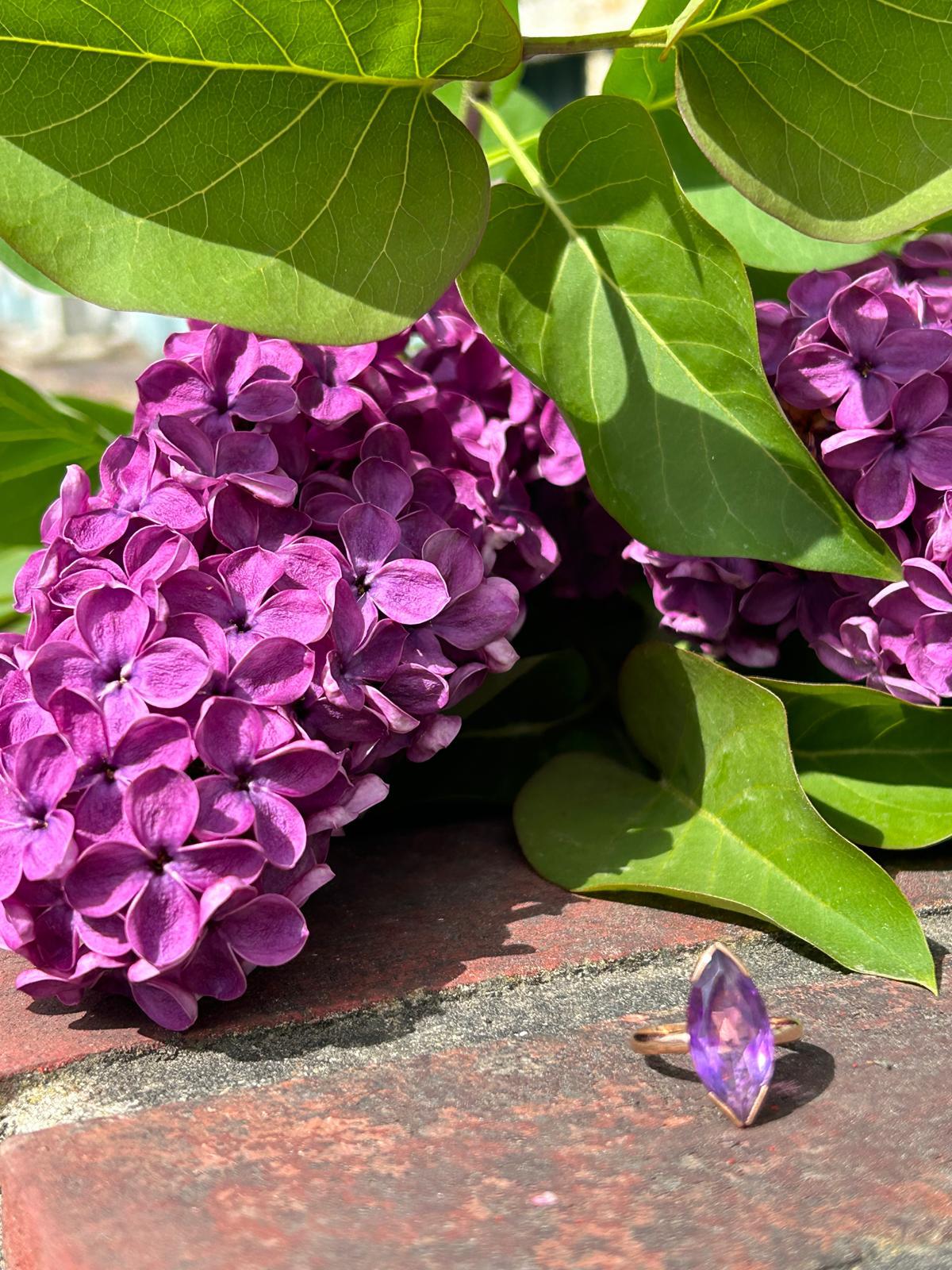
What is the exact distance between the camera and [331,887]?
0.57 metres

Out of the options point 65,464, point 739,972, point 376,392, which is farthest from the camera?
point 65,464

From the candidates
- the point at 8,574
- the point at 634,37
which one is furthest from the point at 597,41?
the point at 8,574

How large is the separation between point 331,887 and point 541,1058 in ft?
0.56

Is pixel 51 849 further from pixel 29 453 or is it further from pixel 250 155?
pixel 29 453

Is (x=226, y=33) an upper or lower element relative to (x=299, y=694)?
upper

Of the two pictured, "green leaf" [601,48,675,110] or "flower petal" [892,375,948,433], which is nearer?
"flower petal" [892,375,948,433]

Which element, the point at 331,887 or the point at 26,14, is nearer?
the point at 26,14

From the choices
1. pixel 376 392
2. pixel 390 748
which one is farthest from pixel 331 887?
pixel 376 392

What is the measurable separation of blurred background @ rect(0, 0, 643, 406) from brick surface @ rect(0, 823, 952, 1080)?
88.9 inches

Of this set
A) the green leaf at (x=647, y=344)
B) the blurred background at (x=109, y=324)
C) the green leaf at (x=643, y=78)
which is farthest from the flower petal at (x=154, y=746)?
the blurred background at (x=109, y=324)

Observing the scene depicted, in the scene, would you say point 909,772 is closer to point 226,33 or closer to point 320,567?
point 320,567

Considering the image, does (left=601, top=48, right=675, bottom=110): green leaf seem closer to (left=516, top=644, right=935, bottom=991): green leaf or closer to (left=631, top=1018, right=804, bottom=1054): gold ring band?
(left=516, top=644, right=935, bottom=991): green leaf

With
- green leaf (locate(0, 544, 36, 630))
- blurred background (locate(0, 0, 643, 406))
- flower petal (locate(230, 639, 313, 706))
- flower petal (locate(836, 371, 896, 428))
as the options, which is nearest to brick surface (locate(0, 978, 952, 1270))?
flower petal (locate(230, 639, 313, 706))

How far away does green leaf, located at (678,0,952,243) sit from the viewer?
508 mm
